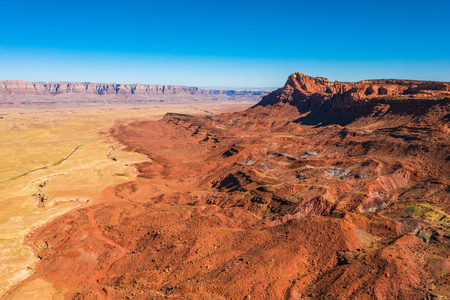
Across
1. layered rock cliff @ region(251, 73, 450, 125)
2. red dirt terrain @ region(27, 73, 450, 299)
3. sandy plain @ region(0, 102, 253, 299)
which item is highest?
layered rock cliff @ region(251, 73, 450, 125)

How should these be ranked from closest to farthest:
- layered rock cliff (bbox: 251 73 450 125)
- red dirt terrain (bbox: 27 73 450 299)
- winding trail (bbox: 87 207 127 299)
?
red dirt terrain (bbox: 27 73 450 299) < winding trail (bbox: 87 207 127 299) < layered rock cliff (bbox: 251 73 450 125)

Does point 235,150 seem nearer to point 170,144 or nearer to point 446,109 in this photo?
point 170,144

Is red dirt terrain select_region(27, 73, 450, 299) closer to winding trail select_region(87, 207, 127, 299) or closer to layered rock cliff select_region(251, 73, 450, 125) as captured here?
winding trail select_region(87, 207, 127, 299)

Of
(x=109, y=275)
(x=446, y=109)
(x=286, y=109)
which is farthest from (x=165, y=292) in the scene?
(x=286, y=109)

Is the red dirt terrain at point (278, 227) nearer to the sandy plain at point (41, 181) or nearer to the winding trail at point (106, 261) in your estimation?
the winding trail at point (106, 261)

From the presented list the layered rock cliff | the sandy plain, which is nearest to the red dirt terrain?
the sandy plain
